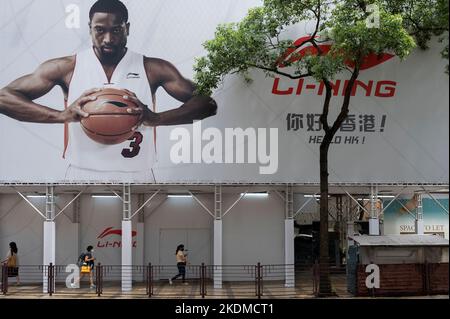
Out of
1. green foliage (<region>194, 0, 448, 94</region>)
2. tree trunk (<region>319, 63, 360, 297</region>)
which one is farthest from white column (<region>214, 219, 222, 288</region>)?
green foliage (<region>194, 0, 448, 94</region>)

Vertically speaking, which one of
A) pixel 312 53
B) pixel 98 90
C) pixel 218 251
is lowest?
pixel 218 251

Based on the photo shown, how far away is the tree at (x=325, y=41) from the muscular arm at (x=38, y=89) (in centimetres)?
482

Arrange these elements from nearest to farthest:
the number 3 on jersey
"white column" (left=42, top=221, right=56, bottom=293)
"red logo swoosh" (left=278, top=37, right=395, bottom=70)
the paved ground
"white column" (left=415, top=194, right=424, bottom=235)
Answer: the paved ground
"red logo swoosh" (left=278, top=37, right=395, bottom=70)
"white column" (left=42, top=221, right=56, bottom=293)
the number 3 on jersey
"white column" (left=415, top=194, right=424, bottom=235)

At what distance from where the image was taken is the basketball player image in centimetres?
1911

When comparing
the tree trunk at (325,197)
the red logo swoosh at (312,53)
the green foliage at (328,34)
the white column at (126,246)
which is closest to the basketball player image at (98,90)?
the white column at (126,246)

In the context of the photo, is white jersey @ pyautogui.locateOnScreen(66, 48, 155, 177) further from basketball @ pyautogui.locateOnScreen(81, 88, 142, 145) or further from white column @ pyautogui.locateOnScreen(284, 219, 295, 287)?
white column @ pyautogui.locateOnScreen(284, 219, 295, 287)

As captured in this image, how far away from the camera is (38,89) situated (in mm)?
19266

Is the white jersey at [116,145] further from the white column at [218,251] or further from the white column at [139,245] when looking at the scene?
the white column at [139,245]

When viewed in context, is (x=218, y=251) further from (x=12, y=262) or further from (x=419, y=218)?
(x=419, y=218)

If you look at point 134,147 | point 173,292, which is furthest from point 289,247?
point 134,147

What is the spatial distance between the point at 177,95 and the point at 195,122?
1078mm
